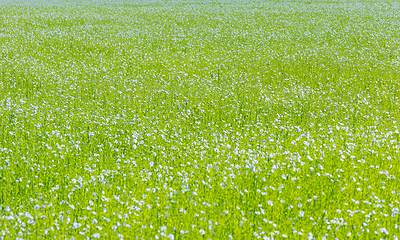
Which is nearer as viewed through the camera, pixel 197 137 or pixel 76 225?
pixel 76 225

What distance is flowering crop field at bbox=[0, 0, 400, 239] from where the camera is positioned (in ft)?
23.2

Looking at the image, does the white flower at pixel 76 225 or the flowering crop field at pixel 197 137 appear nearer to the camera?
the white flower at pixel 76 225

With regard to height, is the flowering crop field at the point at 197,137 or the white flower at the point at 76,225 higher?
the white flower at the point at 76,225

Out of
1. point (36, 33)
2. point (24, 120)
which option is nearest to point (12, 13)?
point (36, 33)

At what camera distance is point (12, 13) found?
31.4 m

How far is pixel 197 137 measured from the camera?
35.1ft

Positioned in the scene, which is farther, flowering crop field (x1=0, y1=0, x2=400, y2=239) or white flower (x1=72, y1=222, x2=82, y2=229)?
flowering crop field (x1=0, y1=0, x2=400, y2=239)

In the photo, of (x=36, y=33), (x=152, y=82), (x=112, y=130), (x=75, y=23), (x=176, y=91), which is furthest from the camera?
(x=75, y=23)

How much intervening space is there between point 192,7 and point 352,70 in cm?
2257

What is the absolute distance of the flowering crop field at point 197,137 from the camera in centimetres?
707

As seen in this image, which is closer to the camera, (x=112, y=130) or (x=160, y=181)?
(x=160, y=181)

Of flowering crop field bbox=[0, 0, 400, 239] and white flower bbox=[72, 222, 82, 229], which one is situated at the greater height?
white flower bbox=[72, 222, 82, 229]

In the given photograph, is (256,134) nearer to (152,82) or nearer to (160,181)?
(160,181)

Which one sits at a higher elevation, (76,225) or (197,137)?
(76,225)
